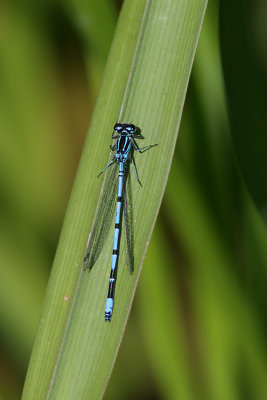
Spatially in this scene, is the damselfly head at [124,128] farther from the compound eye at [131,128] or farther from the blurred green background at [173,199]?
the blurred green background at [173,199]

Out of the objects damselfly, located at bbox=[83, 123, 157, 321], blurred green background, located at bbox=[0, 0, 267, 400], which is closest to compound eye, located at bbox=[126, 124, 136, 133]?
damselfly, located at bbox=[83, 123, 157, 321]

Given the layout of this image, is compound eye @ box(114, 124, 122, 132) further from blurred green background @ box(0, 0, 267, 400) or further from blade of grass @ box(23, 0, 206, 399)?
blurred green background @ box(0, 0, 267, 400)

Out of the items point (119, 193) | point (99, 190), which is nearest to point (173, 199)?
point (119, 193)

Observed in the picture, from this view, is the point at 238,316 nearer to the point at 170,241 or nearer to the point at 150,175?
the point at 170,241

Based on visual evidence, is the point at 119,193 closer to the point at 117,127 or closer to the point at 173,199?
the point at 117,127

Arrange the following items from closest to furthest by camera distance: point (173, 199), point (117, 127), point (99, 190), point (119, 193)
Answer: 1. point (99, 190)
2. point (117, 127)
3. point (119, 193)
4. point (173, 199)

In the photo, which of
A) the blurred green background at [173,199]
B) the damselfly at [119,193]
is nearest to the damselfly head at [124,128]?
the damselfly at [119,193]
